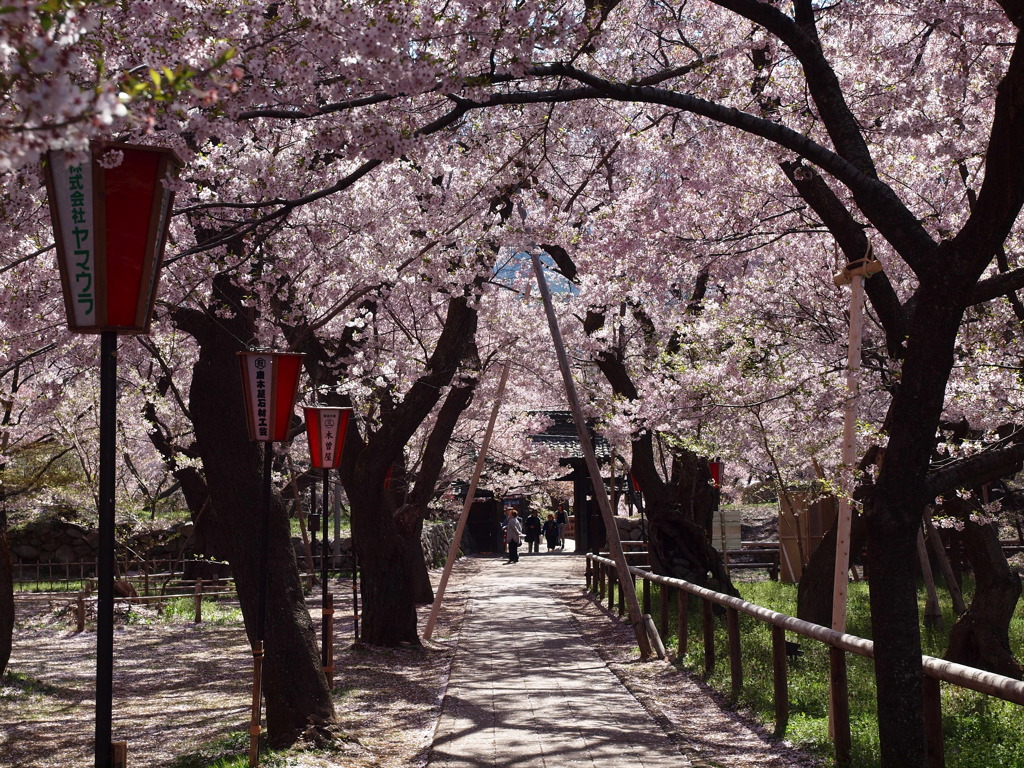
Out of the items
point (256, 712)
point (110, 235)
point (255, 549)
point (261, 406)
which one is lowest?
point (256, 712)

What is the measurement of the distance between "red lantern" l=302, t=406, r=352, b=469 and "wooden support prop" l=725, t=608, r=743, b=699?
446cm

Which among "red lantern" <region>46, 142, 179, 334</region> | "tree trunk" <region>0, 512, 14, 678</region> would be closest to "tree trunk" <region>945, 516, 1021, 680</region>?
"red lantern" <region>46, 142, 179, 334</region>

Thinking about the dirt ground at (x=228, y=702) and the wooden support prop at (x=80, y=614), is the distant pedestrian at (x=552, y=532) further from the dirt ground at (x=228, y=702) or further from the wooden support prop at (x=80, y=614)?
the wooden support prop at (x=80, y=614)

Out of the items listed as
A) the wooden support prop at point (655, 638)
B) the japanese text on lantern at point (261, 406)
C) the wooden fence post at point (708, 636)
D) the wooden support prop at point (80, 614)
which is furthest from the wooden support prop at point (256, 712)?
the wooden support prop at point (80, 614)

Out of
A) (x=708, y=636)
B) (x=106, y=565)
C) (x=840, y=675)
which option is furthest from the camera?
(x=708, y=636)

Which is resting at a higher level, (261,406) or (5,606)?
(261,406)

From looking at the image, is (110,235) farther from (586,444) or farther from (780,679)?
(586,444)

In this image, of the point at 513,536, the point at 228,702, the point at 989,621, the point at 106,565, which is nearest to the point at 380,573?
the point at 228,702

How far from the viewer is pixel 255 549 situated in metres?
7.27

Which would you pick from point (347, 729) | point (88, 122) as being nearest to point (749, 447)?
point (347, 729)

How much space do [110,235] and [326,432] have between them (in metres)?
7.12

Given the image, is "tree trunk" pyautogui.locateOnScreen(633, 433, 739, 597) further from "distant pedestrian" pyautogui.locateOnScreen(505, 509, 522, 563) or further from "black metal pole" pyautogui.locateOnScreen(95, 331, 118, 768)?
"distant pedestrian" pyautogui.locateOnScreen(505, 509, 522, 563)

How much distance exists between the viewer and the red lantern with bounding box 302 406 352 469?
35.3ft

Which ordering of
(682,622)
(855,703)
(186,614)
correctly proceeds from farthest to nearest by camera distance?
(186,614) < (682,622) < (855,703)
